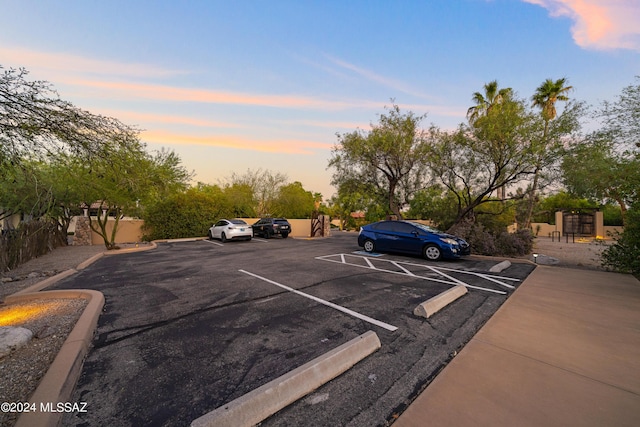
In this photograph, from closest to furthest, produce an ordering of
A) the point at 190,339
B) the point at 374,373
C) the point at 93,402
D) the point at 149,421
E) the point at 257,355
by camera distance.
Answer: the point at 149,421 → the point at 93,402 → the point at 374,373 → the point at 257,355 → the point at 190,339

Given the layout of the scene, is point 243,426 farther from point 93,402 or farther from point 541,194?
point 541,194

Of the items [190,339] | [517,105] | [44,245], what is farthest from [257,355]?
[44,245]

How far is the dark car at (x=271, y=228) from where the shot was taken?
19.6 metres

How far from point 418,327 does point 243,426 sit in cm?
286

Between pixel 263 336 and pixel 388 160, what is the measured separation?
1448 centimetres

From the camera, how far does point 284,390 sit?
2359mm

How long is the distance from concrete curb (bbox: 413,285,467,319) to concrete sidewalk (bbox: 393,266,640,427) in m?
0.77

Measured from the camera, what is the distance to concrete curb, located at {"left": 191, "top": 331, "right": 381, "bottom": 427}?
2.02m

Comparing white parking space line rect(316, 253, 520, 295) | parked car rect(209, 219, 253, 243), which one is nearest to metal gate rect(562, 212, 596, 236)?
white parking space line rect(316, 253, 520, 295)

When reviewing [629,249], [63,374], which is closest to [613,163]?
[629,249]

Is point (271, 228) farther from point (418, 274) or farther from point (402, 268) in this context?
point (418, 274)

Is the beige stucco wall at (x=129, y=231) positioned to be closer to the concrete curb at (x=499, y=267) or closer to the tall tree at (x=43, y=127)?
the tall tree at (x=43, y=127)

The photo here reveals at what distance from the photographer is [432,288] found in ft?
20.1

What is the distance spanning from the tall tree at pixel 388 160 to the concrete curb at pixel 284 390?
549 inches
